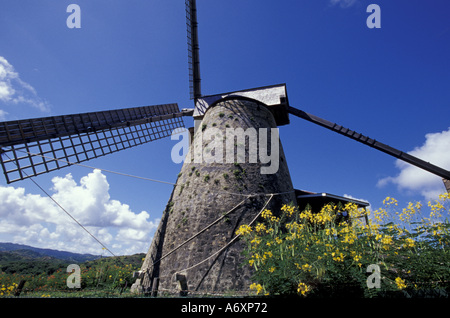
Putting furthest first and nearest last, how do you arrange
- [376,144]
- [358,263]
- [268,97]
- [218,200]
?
[268,97]
[376,144]
[218,200]
[358,263]

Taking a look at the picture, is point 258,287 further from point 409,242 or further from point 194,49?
point 194,49

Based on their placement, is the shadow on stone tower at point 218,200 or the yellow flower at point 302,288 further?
the shadow on stone tower at point 218,200

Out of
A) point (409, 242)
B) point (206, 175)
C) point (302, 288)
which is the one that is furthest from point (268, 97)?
point (302, 288)

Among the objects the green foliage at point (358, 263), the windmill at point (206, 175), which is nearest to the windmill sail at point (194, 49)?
the windmill at point (206, 175)

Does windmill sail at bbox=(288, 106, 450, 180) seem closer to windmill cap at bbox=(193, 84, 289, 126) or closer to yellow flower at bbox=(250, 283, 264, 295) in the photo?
windmill cap at bbox=(193, 84, 289, 126)

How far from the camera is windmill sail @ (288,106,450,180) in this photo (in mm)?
13375

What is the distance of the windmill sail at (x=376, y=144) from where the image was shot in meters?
13.4

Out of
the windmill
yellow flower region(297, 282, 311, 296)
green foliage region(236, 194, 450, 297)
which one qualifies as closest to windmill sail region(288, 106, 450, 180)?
the windmill

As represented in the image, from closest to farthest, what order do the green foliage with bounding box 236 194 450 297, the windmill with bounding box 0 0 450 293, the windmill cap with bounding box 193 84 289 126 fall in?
the green foliage with bounding box 236 194 450 297, the windmill with bounding box 0 0 450 293, the windmill cap with bounding box 193 84 289 126

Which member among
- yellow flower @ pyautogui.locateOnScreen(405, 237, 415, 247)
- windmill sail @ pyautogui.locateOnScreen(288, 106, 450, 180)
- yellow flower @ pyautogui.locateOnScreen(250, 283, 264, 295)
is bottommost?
yellow flower @ pyautogui.locateOnScreen(250, 283, 264, 295)

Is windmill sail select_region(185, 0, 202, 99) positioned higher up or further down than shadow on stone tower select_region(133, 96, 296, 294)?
higher up

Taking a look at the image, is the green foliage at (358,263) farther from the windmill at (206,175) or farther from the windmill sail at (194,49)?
the windmill sail at (194,49)

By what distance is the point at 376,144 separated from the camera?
1416 centimetres
